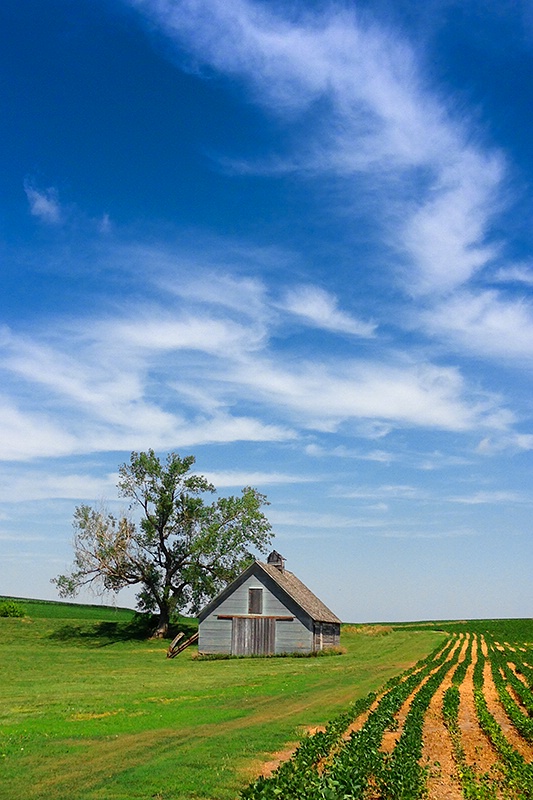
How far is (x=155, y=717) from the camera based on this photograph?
74.4ft

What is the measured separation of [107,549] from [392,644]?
91.7ft

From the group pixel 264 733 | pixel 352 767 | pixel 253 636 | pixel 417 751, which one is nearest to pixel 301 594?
pixel 253 636

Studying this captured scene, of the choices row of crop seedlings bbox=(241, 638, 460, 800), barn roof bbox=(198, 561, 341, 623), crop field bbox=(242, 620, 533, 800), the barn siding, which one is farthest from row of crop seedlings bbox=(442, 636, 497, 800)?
barn roof bbox=(198, 561, 341, 623)

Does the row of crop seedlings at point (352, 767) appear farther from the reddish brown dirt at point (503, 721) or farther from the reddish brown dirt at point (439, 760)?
the reddish brown dirt at point (503, 721)

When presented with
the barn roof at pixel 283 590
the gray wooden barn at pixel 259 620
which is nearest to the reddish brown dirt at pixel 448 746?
the gray wooden barn at pixel 259 620

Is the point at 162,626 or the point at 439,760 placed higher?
the point at 162,626

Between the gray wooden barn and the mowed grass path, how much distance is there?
287 cm

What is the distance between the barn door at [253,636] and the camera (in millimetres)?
53625

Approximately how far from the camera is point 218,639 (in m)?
54.6

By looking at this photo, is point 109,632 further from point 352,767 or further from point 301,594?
point 352,767

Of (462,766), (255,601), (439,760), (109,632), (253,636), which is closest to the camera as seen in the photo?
(462,766)

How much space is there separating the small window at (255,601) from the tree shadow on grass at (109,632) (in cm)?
1305

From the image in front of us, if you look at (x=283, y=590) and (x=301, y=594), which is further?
(x=301, y=594)

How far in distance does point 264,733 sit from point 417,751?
482 cm
